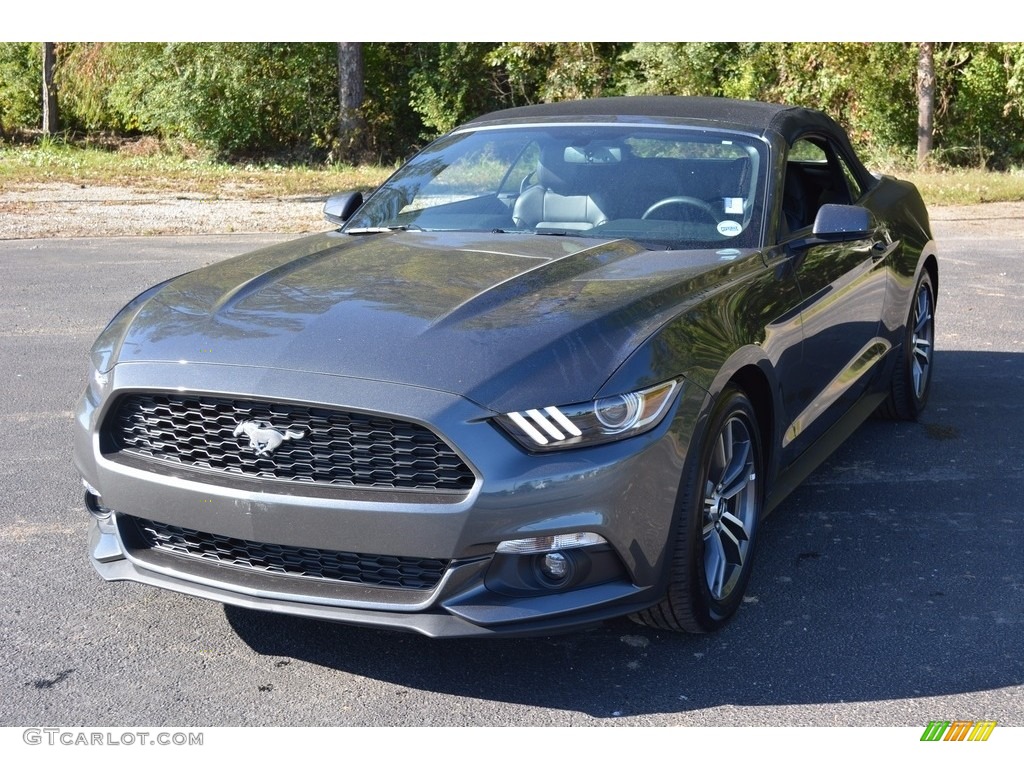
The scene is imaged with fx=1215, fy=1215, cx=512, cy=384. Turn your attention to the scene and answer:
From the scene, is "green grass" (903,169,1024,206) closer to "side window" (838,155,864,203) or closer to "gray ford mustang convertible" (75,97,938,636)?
"side window" (838,155,864,203)

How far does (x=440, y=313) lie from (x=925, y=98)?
Result: 1900cm

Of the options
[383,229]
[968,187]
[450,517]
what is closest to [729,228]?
[383,229]

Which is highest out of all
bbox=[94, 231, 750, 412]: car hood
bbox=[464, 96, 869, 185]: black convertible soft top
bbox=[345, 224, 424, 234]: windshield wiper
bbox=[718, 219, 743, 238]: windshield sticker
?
bbox=[464, 96, 869, 185]: black convertible soft top

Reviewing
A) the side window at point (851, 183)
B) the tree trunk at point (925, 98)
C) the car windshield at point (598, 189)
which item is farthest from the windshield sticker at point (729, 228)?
the tree trunk at point (925, 98)

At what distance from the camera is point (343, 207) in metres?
5.39

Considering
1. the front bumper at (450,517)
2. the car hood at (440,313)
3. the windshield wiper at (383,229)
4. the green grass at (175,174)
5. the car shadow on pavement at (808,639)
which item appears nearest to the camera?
the front bumper at (450,517)

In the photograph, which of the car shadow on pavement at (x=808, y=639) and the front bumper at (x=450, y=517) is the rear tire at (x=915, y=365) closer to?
the car shadow on pavement at (x=808, y=639)

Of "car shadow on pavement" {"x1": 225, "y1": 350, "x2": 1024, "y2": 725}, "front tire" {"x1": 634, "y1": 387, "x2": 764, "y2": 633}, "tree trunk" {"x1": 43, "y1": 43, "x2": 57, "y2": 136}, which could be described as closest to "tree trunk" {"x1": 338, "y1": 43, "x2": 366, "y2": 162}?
"tree trunk" {"x1": 43, "y1": 43, "x2": 57, "y2": 136}

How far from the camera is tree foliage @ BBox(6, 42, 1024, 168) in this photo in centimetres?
2155

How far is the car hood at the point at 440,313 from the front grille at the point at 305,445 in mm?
123

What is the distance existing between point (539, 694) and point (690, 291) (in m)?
1.31

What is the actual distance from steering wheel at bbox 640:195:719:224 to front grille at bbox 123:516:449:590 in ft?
6.38

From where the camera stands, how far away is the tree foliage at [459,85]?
70.7ft
